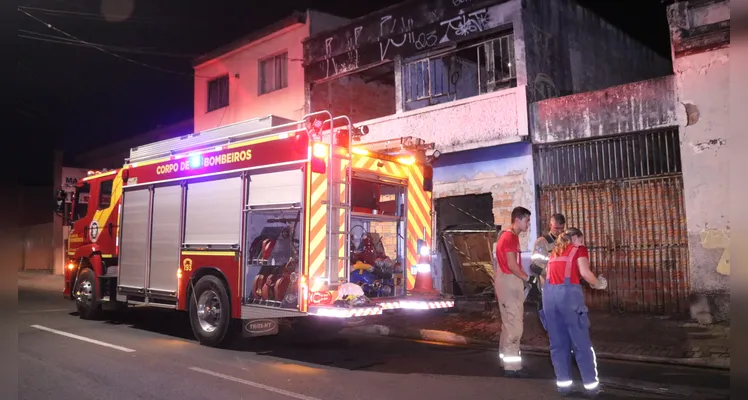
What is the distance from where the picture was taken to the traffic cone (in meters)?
8.09

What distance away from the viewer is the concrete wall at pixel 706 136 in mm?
8703

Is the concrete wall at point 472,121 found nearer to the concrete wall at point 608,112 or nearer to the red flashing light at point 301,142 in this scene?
the concrete wall at point 608,112

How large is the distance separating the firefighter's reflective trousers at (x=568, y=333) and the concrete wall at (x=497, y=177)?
6.02 m

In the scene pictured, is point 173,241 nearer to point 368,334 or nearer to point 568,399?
point 368,334

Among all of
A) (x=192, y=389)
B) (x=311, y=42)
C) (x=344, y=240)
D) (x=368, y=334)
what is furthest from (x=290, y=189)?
(x=311, y=42)

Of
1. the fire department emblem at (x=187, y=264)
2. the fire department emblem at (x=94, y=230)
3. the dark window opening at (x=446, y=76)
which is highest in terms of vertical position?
the dark window opening at (x=446, y=76)

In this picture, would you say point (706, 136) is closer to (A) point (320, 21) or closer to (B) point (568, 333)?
(B) point (568, 333)

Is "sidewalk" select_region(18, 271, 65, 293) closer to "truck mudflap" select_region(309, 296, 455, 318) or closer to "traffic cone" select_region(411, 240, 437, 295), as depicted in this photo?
"traffic cone" select_region(411, 240, 437, 295)

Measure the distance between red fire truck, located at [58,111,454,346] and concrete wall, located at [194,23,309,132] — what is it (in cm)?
821

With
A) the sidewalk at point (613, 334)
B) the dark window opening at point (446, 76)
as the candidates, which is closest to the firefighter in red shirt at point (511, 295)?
the sidewalk at point (613, 334)

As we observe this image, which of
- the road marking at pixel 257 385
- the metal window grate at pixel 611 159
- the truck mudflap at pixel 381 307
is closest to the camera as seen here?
the road marking at pixel 257 385

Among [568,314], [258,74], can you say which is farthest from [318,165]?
[258,74]

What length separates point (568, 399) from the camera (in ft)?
16.8

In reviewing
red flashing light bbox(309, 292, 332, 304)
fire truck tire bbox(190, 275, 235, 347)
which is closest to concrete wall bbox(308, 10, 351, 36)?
fire truck tire bbox(190, 275, 235, 347)
